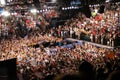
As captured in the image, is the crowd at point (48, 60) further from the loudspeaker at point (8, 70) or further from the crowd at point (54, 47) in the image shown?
the loudspeaker at point (8, 70)

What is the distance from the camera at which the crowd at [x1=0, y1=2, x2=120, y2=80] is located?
16112 millimetres

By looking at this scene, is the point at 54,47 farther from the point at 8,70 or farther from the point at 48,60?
the point at 8,70

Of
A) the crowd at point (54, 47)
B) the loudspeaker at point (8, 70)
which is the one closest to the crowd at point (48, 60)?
the crowd at point (54, 47)

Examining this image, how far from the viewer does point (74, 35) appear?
30609mm

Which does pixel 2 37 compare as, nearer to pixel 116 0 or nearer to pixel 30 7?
pixel 30 7

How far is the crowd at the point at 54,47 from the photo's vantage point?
52.9ft

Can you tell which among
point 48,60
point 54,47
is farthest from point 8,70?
point 54,47

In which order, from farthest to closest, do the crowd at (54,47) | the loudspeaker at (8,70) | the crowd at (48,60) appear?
the crowd at (54,47)
the crowd at (48,60)
the loudspeaker at (8,70)

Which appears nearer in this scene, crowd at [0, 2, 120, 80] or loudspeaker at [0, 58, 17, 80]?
loudspeaker at [0, 58, 17, 80]

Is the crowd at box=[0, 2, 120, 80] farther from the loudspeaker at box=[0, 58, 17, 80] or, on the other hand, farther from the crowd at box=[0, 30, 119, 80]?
the loudspeaker at box=[0, 58, 17, 80]

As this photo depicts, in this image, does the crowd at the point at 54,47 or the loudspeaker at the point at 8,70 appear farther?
the crowd at the point at 54,47

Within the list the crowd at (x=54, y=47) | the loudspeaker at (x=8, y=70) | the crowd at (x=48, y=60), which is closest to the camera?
the loudspeaker at (x=8, y=70)

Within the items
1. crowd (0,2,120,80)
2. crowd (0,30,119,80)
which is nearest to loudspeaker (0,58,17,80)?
crowd (0,2,120,80)

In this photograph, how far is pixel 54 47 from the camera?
25.3 metres
